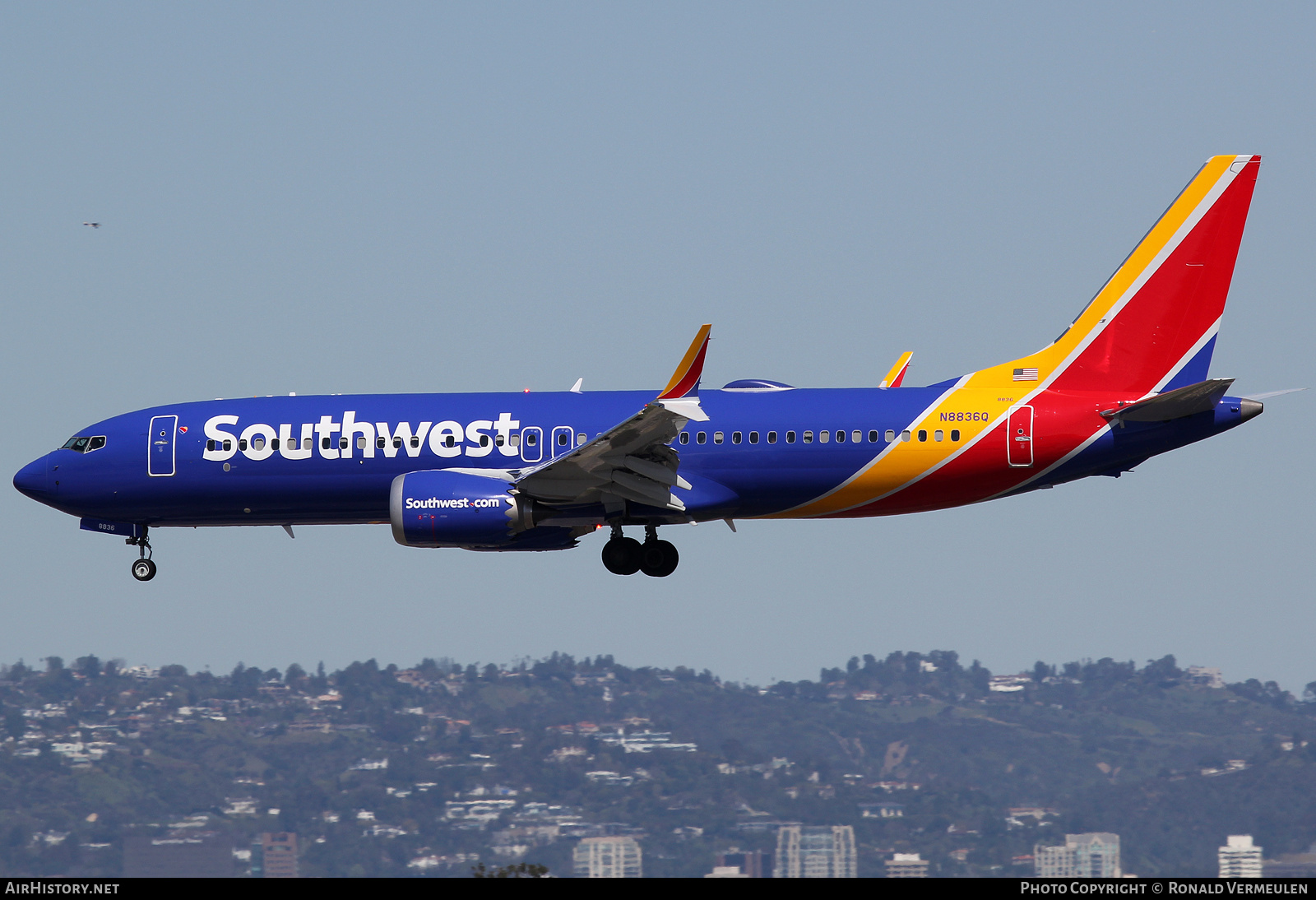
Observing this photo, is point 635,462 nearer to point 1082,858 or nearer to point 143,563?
point 143,563

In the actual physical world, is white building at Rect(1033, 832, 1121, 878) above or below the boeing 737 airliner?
below

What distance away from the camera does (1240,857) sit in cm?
7500

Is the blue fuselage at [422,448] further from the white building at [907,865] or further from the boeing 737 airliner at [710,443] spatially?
the white building at [907,865]

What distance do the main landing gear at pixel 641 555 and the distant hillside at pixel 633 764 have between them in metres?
33.7

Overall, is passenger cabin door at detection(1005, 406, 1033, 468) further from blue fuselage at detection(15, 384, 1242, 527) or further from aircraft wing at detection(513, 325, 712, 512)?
aircraft wing at detection(513, 325, 712, 512)

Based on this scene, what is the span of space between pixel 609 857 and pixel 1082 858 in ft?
70.1

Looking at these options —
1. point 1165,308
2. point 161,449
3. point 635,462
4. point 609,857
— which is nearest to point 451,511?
point 635,462

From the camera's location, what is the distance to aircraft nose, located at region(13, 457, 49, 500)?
39500 millimetres

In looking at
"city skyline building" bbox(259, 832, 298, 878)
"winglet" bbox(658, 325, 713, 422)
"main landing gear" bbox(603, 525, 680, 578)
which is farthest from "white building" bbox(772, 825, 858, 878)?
"winglet" bbox(658, 325, 713, 422)

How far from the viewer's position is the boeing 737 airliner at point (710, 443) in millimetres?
35312

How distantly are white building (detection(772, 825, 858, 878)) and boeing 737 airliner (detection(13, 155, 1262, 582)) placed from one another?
133ft

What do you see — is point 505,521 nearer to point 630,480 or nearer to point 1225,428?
point 630,480

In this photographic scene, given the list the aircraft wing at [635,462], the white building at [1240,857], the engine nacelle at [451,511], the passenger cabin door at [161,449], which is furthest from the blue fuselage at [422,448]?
the white building at [1240,857]
